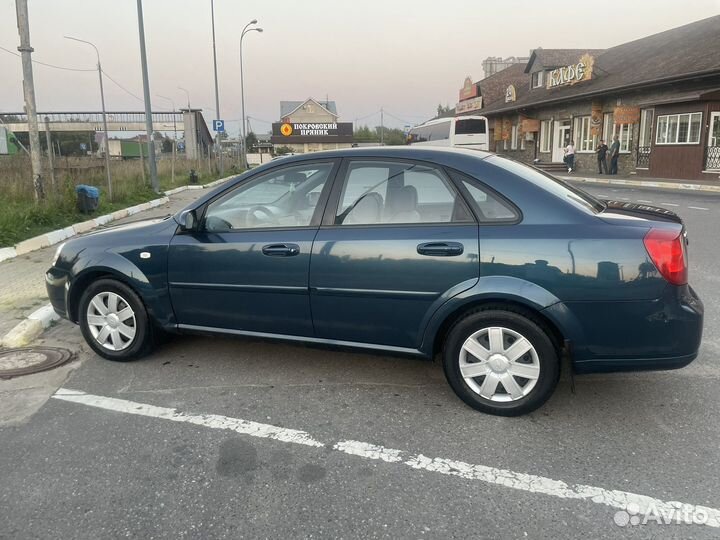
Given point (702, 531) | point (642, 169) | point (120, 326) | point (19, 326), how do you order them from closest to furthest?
1. point (702, 531)
2. point (120, 326)
3. point (19, 326)
4. point (642, 169)

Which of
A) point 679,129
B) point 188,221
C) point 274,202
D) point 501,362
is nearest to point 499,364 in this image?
point 501,362

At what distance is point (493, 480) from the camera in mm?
2873

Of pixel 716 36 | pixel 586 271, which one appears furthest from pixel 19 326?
pixel 716 36

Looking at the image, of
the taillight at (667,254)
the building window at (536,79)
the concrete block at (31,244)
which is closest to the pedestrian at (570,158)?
the building window at (536,79)

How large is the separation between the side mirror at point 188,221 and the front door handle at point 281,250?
0.60 meters

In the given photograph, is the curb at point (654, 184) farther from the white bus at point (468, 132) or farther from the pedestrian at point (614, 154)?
the white bus at point (468, 132)

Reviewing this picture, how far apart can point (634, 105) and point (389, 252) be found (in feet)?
87.3

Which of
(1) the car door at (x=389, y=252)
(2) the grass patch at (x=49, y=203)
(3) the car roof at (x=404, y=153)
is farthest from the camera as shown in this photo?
(2) the grass patch at (x=49, y=203)

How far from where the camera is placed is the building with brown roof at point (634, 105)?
22.0 meters

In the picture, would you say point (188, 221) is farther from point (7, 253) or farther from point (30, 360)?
point (7, 253)

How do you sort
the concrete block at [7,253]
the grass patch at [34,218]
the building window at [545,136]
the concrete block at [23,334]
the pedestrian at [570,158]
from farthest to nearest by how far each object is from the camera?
1. the building window at [545,136]
2. the pedestrian at [570,158]
3. the grass patch at [34,218]
4. the concrete block at [7,253]
5. the concrete block at [23,334]

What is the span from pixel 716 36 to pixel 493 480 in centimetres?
2792

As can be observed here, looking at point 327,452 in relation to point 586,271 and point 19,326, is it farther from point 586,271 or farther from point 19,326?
point 19,326

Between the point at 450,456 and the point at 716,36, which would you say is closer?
the point at 450,456
